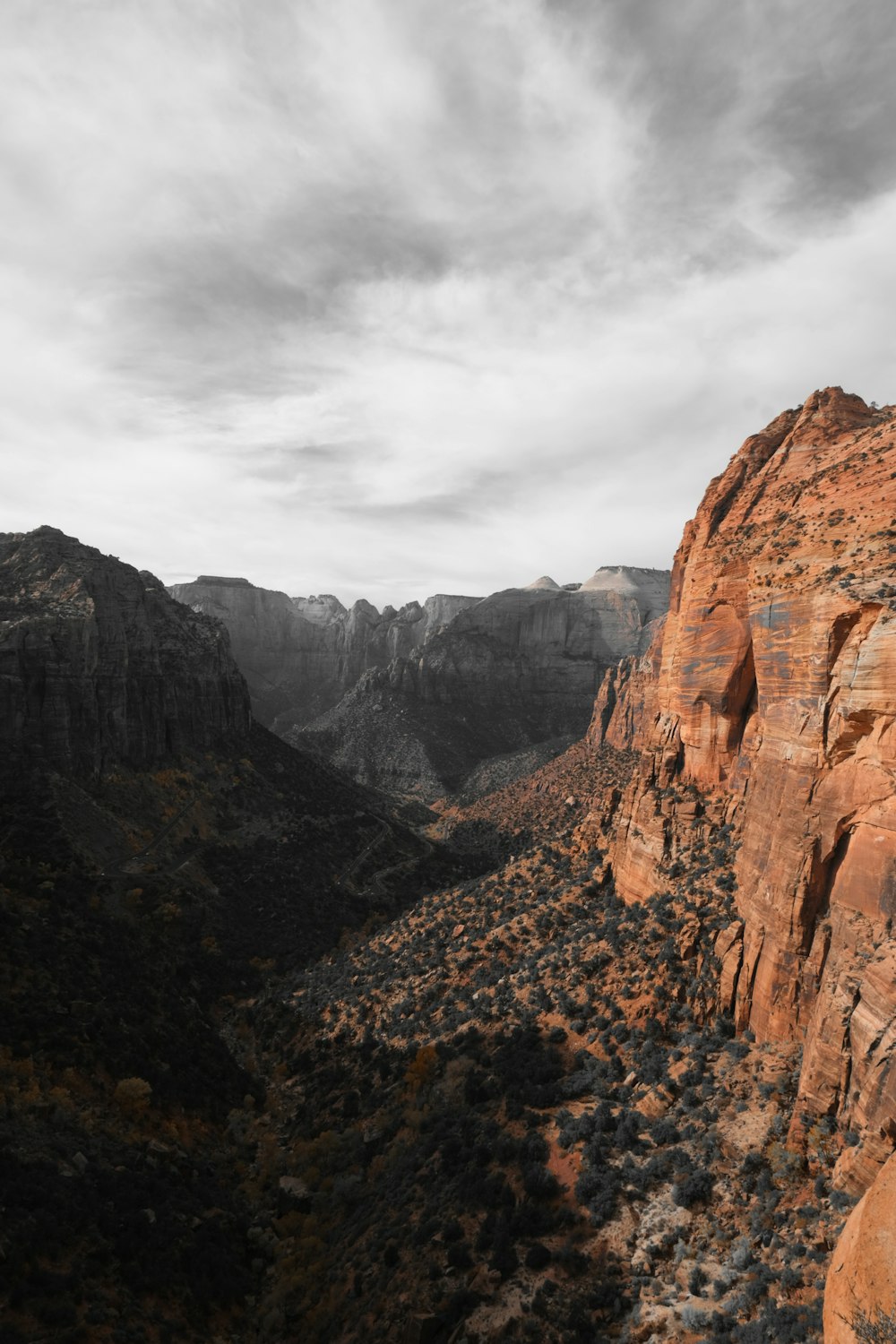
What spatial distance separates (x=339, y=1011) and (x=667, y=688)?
2940 centimetres

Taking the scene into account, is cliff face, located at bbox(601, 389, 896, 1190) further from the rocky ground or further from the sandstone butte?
the rocky ground

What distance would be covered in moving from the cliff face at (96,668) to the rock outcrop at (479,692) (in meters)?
55.4

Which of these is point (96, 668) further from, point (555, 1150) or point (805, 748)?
point (805, 748)

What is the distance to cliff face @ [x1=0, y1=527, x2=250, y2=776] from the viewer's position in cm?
5566

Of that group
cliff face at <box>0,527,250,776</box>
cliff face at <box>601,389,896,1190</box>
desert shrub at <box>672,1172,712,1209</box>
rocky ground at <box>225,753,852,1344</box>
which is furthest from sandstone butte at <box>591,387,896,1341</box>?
cliff face at <box>0,527,250,776</box>

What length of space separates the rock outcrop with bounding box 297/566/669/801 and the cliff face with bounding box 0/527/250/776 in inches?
2182

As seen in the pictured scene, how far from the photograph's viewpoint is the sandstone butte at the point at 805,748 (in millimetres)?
17234

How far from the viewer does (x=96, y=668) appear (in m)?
62.1

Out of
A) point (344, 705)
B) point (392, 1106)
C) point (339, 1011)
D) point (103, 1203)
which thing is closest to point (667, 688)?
point (392, 1106)

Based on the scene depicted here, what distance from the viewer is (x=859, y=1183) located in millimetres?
15219

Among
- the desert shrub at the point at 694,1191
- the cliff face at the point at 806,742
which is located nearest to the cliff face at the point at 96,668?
the cliff face at the point at 806,742

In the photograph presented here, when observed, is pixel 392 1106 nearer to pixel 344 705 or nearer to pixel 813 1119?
pixel 813 1119

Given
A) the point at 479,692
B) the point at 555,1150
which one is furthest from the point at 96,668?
the point at 479,692

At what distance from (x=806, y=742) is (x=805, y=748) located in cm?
21
